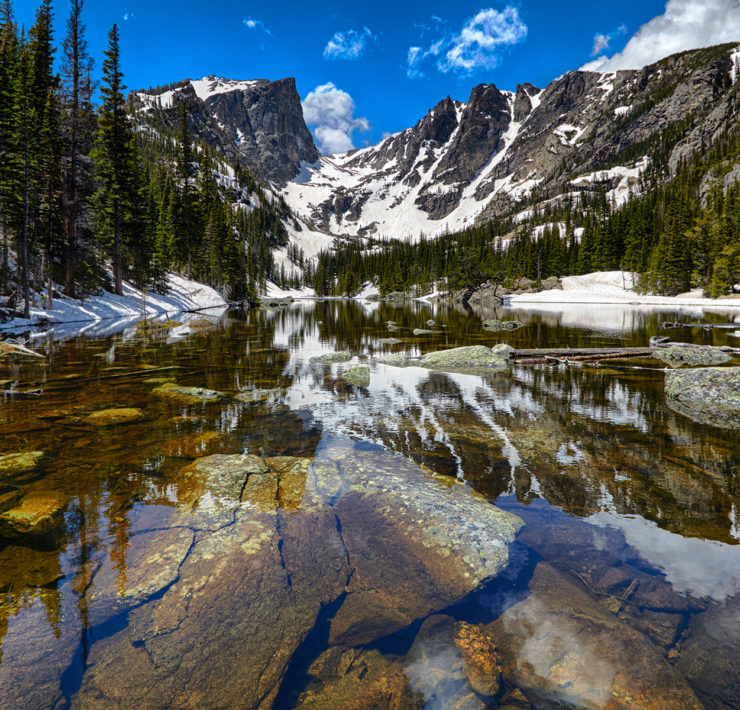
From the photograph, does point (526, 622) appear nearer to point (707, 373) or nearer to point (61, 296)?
point (707, 373)

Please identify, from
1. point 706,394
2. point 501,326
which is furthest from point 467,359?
point 501,326

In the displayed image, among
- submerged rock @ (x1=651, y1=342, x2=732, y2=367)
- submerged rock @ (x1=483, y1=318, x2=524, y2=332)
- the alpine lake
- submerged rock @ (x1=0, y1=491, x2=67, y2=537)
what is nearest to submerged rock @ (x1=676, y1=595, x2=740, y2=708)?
the alpine lake

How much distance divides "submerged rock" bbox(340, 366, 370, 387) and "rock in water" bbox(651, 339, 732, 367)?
38.9 ft

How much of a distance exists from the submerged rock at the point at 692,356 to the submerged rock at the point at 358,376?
11.9 meters

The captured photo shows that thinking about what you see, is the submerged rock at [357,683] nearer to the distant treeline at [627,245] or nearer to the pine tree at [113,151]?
the pine tree at [113,151]

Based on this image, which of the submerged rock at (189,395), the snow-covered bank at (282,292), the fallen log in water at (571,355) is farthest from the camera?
the snow-covered bank at (282,292)

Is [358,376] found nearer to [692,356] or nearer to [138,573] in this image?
[138,573]

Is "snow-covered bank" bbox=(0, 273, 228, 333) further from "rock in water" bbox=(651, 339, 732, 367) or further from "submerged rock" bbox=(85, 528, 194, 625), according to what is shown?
"rock in water" bbox=(651, 339, 732, 367)

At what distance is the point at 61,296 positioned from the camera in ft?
104

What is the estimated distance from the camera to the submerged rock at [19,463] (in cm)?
575

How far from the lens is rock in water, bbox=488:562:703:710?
2.62 m

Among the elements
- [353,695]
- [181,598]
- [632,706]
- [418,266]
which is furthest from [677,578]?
[418,266]

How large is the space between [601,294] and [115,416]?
95671 millimetres

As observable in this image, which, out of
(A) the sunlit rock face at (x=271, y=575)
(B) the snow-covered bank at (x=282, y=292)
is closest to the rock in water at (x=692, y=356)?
(A) the sunlit rock face at (x=271, y=575)
